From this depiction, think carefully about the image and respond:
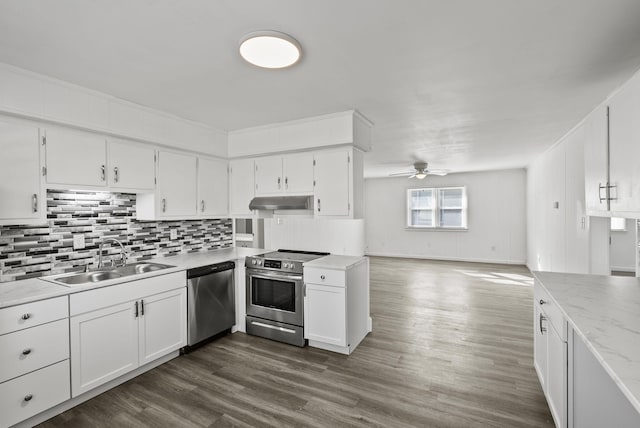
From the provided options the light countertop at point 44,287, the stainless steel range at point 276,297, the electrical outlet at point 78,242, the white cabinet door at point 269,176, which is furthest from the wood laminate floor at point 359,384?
the white cabinet door at point 269,176

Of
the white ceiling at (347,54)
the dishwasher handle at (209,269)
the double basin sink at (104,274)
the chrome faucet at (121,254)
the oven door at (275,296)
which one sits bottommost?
the oven door at (275,296)

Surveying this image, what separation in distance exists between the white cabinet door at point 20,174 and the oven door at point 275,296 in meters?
2.03

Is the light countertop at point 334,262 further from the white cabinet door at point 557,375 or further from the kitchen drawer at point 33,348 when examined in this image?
the kitchen drawer at point 33,348

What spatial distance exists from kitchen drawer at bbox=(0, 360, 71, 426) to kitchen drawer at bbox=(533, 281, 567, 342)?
336cm

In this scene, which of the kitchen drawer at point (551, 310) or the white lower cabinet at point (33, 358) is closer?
the kitchen drawer at point (551, 310)

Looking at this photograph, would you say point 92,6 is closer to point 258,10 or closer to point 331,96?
point 258,10

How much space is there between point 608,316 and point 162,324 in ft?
11.0

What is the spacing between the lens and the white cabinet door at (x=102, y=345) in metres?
2.30

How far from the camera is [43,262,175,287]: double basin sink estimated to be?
2.63m

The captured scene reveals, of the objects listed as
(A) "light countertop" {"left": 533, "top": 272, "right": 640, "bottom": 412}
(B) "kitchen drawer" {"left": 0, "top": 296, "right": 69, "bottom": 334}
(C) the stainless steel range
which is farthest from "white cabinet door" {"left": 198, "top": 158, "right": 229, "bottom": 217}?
(A) "light countertop" {"left": 533, "top": 272, "right": 640, "bottom": 412}

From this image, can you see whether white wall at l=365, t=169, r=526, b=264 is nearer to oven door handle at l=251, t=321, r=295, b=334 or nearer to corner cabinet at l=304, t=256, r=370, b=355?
corner cabinet at l=304, t=256, r=370, b=355

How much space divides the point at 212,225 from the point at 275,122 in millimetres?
1748

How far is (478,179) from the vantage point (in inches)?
331

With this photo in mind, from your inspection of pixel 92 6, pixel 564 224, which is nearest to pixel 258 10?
pixel 92 6
